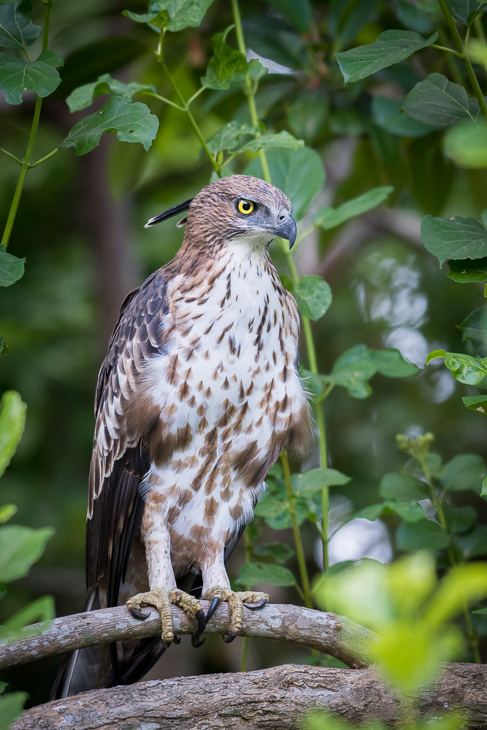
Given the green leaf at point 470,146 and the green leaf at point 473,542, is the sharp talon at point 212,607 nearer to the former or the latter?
the green leaf at point 473,542

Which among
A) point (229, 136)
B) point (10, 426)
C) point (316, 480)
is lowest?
point (316, 480)

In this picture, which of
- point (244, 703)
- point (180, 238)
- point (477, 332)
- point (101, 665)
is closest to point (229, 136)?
point (477, 332)

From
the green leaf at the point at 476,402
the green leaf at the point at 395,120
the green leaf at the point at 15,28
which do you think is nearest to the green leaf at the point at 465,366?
the green leaf at the point at 476,402

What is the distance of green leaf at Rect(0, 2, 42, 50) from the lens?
2096mm

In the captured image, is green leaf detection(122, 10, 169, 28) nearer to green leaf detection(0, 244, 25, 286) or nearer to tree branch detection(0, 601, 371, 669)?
green leaf detection(0, 244, 25, 286)

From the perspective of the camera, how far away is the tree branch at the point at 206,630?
192 centimetres

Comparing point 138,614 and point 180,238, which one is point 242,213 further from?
point 180,238

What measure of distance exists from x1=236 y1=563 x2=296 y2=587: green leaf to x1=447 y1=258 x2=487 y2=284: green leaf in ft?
4.32

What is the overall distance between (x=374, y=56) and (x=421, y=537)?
1.85 m

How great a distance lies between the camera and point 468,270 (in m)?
2.00

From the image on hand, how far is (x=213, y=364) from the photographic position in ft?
8.38

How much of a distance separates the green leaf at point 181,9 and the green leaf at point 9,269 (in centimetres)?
111

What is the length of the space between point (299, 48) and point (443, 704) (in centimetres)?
315

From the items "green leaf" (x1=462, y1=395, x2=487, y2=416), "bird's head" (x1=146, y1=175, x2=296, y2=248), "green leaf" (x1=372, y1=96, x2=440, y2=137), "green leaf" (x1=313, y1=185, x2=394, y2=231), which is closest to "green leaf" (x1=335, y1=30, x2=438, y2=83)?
"bird's head" (x1=146, y1=175, x2=296, y2=248)
